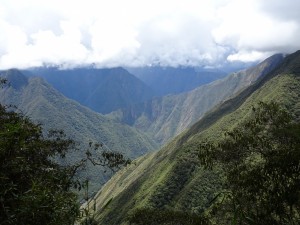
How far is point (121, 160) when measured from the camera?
36.4 m

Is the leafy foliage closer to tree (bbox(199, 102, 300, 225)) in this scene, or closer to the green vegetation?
tree (bbox(199, 102, 300, 225))

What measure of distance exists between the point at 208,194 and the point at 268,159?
121 m

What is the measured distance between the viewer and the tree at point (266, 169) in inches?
950

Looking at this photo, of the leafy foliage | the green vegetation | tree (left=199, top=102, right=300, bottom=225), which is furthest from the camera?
the leafy foliage

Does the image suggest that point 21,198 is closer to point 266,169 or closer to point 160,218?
point 266,169

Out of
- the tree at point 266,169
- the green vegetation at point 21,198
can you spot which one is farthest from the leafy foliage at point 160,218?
the green vegetation at point 21,198

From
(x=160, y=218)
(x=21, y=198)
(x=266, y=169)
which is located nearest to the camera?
(x=21, y=198)

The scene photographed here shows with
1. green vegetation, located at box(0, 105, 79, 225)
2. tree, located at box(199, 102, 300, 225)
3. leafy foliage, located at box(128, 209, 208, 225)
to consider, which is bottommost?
leafy foliage, located at box(128, 209, 208, 225)

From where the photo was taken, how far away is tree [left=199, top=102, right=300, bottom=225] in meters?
24.1

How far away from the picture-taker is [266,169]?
2608cm

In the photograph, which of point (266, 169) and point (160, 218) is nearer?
point (266, 169)

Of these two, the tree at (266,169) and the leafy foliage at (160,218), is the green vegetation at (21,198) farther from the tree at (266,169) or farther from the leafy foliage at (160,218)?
the leafy foliage at (160,218)

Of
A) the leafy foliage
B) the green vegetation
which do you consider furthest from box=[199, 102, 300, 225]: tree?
the leafy foliage

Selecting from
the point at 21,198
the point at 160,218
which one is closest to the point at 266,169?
the point at 21,198
